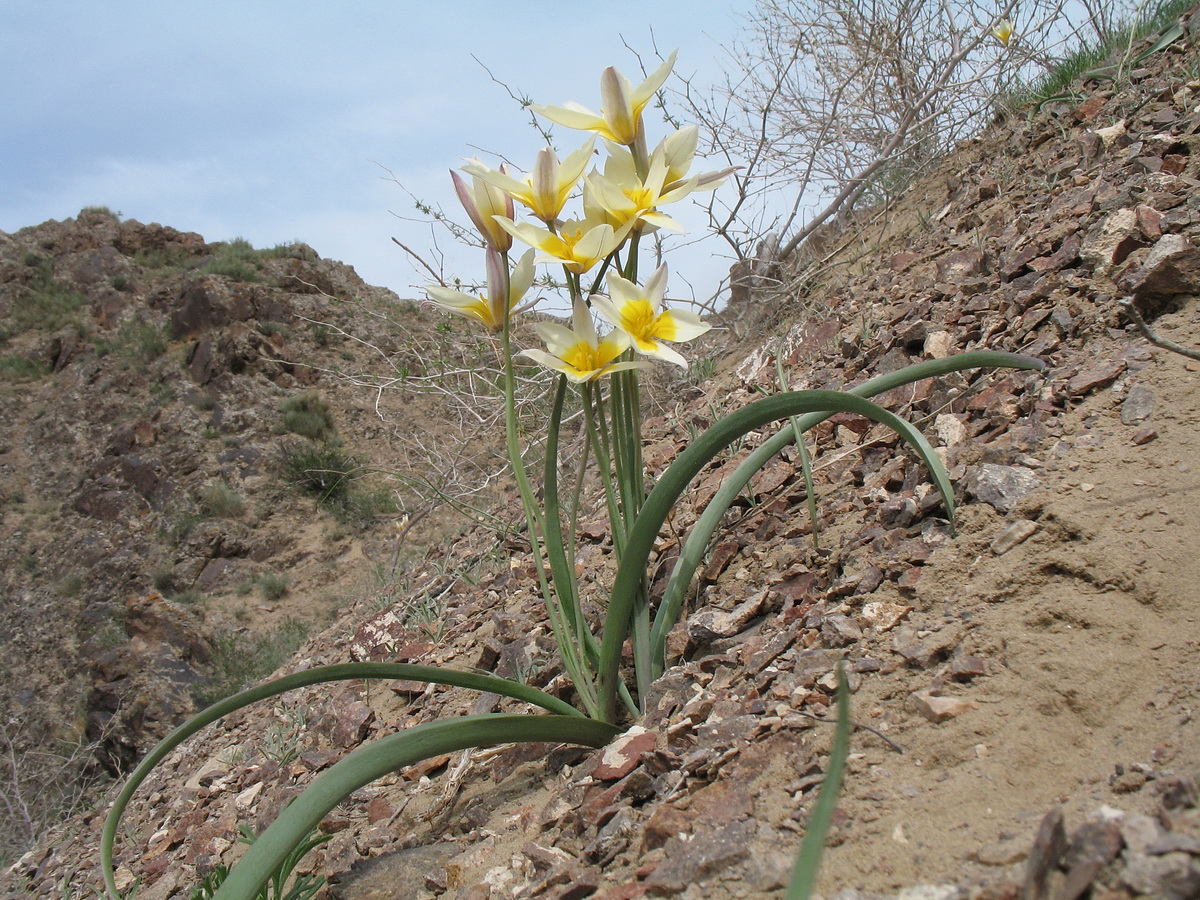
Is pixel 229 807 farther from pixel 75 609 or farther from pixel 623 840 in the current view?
pixel 75 609

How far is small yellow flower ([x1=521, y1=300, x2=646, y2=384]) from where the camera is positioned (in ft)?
4.07

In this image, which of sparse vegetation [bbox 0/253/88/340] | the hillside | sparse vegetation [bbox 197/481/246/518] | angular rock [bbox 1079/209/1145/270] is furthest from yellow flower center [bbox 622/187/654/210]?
sparse vegetation [bbox 0/253/88/340]

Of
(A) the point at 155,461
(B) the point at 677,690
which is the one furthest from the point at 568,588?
(A) the point at 155,461

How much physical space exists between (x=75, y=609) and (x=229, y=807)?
10974 millimetres

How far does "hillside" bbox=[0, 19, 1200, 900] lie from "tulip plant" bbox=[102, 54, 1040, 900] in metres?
0.13

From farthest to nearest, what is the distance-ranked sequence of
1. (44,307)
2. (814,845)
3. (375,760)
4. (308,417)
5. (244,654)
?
(44,307) → (308,417) → (244,654) → (375,760) → (814,845)

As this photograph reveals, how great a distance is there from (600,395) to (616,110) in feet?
1.71

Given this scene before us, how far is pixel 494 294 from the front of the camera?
136 centimetres

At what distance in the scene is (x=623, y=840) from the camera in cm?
103

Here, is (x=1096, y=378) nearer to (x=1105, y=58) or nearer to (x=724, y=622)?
(x=724, y=622)

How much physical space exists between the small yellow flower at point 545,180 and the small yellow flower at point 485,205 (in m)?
0.02

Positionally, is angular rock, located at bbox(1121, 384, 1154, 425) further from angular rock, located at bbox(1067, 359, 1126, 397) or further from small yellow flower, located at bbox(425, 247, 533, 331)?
small yellow flower, located at bbox(425, 247, 533, 331)

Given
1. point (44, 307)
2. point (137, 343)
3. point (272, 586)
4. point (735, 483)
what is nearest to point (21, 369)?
point (44, 307)

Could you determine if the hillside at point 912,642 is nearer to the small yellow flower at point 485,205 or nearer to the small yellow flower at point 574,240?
the small yellow flower at point 574,240
